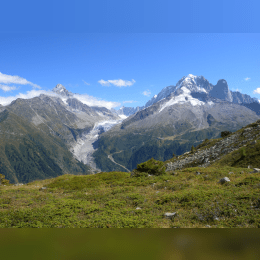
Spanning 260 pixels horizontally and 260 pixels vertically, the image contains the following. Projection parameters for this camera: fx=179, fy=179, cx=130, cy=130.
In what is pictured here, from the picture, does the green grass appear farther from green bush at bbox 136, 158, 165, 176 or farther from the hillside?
green bush at bbox 136, 158, 165, 176

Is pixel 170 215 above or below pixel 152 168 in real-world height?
below

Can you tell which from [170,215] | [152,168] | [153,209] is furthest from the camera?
[152,168]

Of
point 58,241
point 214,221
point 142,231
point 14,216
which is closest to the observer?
point 58,241

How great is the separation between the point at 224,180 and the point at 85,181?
65.4 ft

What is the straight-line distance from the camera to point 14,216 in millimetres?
13992

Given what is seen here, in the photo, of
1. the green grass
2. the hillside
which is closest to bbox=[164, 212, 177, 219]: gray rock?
the hillside

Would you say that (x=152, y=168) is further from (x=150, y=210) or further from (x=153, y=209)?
(x=150, y=210)

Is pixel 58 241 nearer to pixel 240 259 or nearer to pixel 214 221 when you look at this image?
pixel 240 259

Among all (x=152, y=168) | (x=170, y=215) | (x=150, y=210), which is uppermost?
(x=152, y=168)

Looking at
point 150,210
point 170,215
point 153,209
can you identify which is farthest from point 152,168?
point 170,215

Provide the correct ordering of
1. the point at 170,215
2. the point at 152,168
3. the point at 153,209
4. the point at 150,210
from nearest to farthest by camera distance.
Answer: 1. the point at 170,215
2. the point at 150,210
3. the point at 153,209
4. the point at 152,168

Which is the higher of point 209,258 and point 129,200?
point 209,258

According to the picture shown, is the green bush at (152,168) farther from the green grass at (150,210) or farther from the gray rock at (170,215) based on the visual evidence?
the gray rock at (170,215)

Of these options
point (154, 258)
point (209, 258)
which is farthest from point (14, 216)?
point (209, 258)
